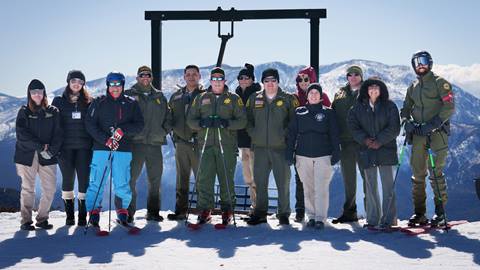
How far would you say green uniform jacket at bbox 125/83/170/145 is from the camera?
7.75 metres

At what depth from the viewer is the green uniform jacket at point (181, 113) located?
26.2 feet

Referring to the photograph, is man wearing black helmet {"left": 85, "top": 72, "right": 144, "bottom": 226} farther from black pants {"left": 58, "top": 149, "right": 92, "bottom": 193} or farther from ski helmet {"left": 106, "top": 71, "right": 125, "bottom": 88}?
black pants {"left": 58, "top": 149, "right": 92, "bottom": 193}

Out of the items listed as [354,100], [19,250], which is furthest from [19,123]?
[354,100]

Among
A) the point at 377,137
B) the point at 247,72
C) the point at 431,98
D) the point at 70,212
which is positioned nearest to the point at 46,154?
the point at 70,212

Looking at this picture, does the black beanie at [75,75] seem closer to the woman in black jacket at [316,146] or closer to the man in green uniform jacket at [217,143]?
the man in green uniform jacket at [217,143]

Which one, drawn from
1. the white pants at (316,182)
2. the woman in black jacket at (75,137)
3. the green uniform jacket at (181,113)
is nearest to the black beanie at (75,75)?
the woman in black jacket at (75,137)

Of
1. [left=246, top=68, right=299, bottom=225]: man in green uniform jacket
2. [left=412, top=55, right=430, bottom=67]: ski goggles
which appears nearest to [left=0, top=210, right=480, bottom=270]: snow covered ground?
[left=246, top=68, right=299, bottom=225]: man in green uniform jacket

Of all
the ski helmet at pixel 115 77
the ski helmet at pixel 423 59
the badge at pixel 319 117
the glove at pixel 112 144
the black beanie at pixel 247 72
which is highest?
the ski helmet at pixel 423 59

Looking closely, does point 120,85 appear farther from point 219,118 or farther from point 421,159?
point 421,159

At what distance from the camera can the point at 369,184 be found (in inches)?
278

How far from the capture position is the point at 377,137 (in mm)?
6914

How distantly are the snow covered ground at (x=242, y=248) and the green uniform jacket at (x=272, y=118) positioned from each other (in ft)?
3.84

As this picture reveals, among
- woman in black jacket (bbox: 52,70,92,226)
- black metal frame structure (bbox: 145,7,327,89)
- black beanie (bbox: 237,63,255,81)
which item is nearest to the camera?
woman in black jacket (bbox: 52,70,92,226)

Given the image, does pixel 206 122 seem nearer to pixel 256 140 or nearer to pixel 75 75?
pixel 256 140
